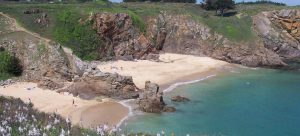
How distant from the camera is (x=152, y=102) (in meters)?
36.6

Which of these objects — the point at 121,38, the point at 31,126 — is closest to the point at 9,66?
the point at 121,38

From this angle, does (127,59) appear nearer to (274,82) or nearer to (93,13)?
(93,13)

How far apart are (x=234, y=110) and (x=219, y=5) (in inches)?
1856

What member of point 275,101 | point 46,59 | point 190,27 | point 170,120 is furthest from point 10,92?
point 190,27

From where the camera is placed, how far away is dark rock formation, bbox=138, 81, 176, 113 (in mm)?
36594

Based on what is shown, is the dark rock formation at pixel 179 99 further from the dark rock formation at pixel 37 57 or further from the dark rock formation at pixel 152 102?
the dark rock formation at pixel 37 57

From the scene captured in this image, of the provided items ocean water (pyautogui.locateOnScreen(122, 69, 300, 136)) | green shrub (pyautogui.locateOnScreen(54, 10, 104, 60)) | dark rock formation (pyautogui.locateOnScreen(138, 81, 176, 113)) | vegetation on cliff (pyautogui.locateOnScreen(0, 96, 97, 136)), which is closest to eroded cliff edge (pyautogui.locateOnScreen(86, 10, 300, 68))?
green shrub (pyautogui.locateOnScreen(54, 10, 104, 60))

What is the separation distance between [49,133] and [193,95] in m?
33.1

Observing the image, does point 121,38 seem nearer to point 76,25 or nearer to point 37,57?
point 76,25

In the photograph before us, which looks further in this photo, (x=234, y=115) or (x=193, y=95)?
(x=193, y=95)

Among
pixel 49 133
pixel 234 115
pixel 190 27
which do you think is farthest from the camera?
pixel 190 27

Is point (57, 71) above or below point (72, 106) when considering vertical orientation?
above

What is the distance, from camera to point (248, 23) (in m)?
74.5

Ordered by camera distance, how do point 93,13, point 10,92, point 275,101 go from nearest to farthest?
1. point 10,92
2. point 275,101
3. point 93,13
